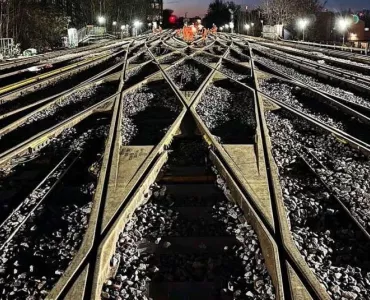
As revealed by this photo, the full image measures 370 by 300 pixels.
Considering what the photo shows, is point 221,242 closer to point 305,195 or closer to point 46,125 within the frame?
point 305,195

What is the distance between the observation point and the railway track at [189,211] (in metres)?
3.53

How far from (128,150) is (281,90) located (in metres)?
6.76

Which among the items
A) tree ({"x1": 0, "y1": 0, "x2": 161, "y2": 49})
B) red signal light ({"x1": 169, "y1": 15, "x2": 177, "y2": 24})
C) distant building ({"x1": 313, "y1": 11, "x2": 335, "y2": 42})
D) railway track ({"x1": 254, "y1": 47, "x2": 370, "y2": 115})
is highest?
red signal light ({"x1": 169, "y1": 15, "x2": 177, "y2": 24})

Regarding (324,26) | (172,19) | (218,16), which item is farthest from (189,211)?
(218,16)

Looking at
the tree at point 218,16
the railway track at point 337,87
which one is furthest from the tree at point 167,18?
the railway track at point 337,87

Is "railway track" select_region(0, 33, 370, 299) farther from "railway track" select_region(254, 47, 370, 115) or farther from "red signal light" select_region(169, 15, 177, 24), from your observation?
"red signal light" select_region(169, 15, 177, 24)

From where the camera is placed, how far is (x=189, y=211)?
4.91 meters

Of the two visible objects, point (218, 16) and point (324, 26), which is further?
point (218, 16)

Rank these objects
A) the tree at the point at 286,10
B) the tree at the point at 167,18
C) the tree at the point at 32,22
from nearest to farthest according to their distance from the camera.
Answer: the tree at the point at 32,22
the tree at the point at 286,10
the tree at the point at 167,18

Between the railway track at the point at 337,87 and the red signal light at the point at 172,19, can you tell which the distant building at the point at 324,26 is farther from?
the railway track at the point at 337,87

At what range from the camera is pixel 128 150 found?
6.21m

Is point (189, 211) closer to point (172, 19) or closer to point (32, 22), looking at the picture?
point (32, 22)

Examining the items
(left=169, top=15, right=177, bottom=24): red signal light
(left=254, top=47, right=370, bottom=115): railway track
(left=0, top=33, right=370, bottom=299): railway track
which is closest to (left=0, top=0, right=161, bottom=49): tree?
(left=254, top=47, right=370, bottom=115): railway track

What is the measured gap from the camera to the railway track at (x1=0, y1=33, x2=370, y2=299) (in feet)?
11.6
